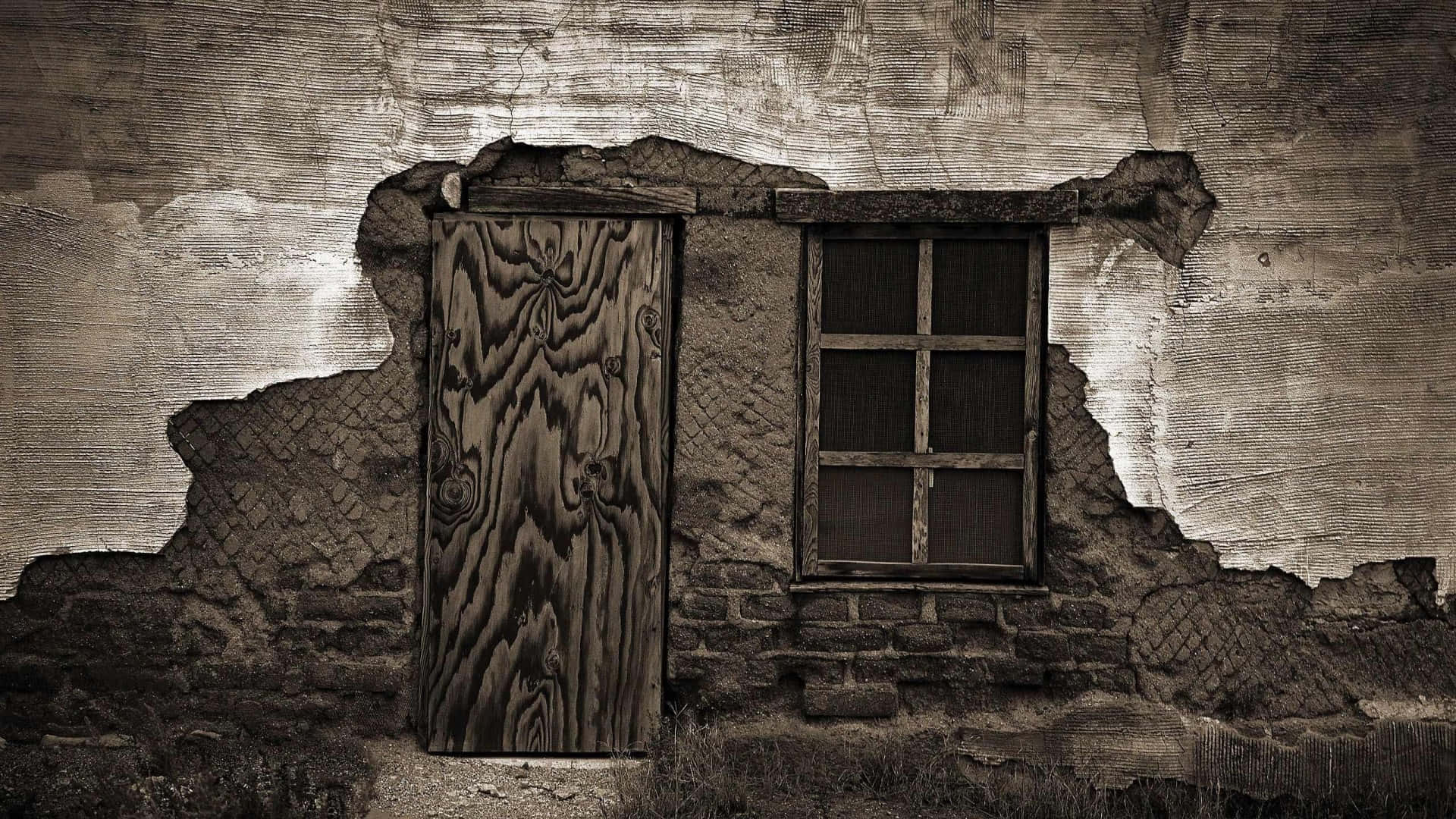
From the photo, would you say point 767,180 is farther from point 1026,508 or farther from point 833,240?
point 1026,508

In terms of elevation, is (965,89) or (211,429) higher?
(965,89)

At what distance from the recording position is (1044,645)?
12.5 feet

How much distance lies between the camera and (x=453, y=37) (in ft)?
12.8

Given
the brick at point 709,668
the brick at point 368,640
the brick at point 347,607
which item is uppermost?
the brick at point 347,607

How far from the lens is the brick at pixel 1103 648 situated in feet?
12.5

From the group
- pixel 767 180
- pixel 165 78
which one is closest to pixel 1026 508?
pixel 767 180

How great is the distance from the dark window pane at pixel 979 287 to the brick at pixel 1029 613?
0.91 metres

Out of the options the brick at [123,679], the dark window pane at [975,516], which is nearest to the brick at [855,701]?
the dark window pane at [975,516]

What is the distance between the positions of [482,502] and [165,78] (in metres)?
1.80

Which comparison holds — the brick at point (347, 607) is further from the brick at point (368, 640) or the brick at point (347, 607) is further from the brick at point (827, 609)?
the brick at point (827, 609)

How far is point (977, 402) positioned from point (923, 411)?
0.62 ft

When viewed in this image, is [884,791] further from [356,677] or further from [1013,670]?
[356,677]

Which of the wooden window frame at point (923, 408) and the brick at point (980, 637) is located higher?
the wooden window frame at point (923, 408)

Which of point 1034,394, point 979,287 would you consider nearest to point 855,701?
point 1034,394
